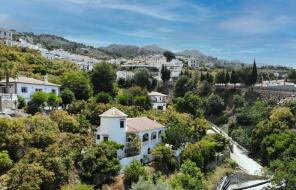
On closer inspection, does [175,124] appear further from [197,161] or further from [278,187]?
[278,187]

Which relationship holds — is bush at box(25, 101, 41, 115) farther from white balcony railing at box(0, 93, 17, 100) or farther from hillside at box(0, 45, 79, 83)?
hillside at box(0, 45, 79, 83)

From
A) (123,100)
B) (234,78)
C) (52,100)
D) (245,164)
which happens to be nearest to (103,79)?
(123,100)

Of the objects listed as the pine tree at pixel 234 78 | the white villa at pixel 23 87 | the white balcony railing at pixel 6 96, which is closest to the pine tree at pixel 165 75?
the pine tree at pixel 234 78

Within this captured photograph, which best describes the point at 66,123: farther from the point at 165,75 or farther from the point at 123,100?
the point at 165,75

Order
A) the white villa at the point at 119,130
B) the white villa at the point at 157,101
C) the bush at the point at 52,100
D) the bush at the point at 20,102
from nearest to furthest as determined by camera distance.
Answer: the white villa at the point at 119,130 → the bush at the point at 20,102 → the bush at the point at 52,100 → the white villa at the point at 157,101

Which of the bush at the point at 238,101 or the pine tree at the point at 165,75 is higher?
the pine tree at the point at 165,75

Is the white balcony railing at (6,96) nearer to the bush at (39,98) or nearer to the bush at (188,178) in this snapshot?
the bush at (39,98)

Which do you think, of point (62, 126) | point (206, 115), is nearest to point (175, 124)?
point (62, 126)
